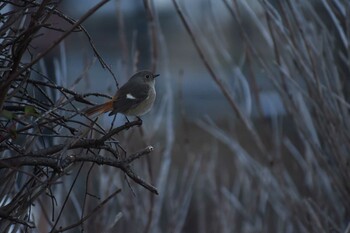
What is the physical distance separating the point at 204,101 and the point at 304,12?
11302 mm

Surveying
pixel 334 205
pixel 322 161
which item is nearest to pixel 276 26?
pixel 322 161

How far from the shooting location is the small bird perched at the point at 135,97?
3.01m

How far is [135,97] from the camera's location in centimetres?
338

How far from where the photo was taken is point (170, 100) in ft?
14.6

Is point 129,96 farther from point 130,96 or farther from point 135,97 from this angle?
point 135,97

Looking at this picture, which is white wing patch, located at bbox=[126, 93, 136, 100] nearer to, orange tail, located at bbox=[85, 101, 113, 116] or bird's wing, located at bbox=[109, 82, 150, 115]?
bird's wing, located at bbox=[109, 82, 150, 115]

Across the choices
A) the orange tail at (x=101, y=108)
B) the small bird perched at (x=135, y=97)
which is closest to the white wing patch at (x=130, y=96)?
the small bird perched at (x=135, y=97)

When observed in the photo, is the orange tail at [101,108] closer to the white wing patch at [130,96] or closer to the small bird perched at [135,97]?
the small bird perched at [135,97]

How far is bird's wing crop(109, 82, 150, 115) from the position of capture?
9.92 ft

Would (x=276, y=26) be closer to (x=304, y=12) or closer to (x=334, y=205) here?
(x=304, y=12)

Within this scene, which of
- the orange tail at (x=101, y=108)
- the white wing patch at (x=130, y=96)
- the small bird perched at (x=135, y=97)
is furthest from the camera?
the white wing patch at (x=130, y=96)

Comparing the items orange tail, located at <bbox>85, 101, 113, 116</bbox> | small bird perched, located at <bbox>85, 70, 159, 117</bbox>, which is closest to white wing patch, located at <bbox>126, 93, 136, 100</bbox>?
small bird perched, located at <bbox>85, 70, 159, 117</bbox>

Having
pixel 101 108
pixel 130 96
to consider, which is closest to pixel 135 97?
pixel 130 96

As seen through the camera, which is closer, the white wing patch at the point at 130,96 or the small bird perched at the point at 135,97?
the small bird perched at the point at 135,97
